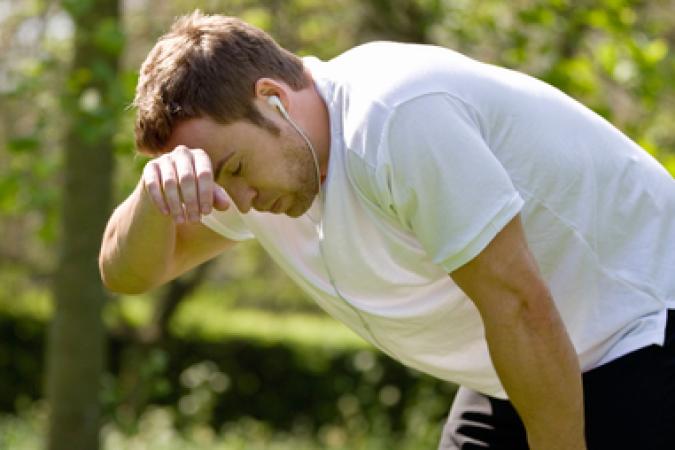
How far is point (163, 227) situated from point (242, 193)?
26cm

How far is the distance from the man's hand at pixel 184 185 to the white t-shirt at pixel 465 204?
245 mm

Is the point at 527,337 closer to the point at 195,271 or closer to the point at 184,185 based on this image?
the point at 184,185

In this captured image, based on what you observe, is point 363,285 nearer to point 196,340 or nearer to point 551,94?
point 551,94

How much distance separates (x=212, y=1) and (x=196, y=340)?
5.08m

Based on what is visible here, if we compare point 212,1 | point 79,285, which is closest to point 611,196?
point 79,285

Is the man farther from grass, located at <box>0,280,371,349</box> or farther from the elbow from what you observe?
grass, located at <box>0,280,371,349</box>

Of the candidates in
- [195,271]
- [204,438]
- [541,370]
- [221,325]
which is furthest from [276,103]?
[221,325]

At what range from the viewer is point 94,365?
19.7ft

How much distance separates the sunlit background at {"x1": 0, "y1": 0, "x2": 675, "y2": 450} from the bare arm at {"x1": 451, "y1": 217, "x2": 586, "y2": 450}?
3.90 feet

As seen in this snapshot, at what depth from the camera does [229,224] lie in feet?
8.71

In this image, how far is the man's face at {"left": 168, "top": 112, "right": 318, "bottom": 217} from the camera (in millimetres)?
2113

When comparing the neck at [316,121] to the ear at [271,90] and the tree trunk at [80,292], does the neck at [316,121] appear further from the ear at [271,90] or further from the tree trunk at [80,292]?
the tree trunk at [80,292]

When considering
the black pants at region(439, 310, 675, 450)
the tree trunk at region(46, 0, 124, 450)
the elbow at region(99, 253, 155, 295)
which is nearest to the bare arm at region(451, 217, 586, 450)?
the black pants at region(439, 310, 675, 450)

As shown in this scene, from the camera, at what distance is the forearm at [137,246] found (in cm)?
235
